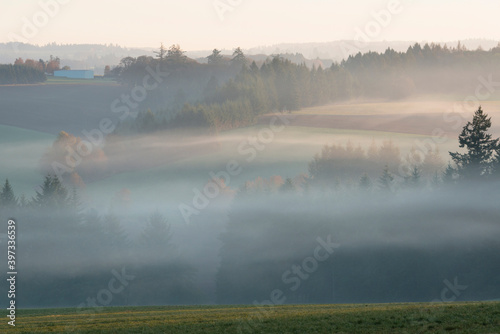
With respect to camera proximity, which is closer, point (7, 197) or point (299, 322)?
point (299, 322)

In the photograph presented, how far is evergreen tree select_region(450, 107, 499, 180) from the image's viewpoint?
84.4 meters

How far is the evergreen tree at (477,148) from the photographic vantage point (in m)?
84.4

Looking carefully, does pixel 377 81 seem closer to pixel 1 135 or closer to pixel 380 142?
pixel 380 142

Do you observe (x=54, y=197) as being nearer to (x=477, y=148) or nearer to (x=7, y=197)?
(x=7, y=197)

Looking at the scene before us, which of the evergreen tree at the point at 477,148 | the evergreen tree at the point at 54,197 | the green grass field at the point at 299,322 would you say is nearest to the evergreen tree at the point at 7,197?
the evergreen tree at the point at 54,197

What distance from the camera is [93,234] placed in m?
101

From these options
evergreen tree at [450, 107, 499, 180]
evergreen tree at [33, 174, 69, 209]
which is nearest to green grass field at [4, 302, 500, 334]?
evergreen tree at [450, 107, 499, 180]

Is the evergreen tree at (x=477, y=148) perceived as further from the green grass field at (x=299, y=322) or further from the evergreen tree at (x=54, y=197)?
the evergreen tree at (x=54, y=197)

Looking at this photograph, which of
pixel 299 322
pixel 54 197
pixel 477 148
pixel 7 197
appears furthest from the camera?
pixel 54 197

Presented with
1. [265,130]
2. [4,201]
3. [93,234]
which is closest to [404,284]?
[93,234]

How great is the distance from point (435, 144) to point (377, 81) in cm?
4560

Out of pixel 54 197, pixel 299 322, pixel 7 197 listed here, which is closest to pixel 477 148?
pixel 299 322

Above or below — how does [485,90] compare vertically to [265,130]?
above

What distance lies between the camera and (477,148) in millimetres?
85750
